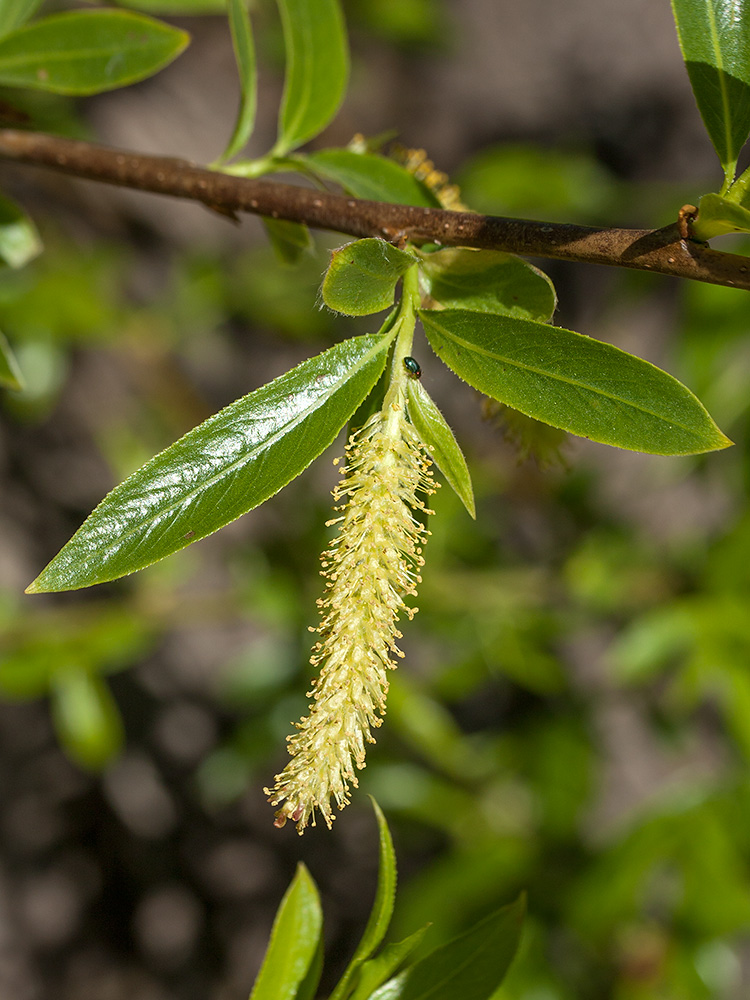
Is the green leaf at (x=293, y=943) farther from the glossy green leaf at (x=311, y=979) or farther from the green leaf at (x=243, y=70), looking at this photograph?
the green leaf at (x=243, y=70)

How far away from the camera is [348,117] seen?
124 inches

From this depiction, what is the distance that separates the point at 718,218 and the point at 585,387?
0.51 feet

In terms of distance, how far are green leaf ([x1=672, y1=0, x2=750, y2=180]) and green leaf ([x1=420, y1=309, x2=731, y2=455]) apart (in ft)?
0.63

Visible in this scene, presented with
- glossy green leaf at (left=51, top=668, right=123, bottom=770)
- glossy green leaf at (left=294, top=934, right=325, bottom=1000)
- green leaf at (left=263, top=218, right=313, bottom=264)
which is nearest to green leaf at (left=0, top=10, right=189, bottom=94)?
green leaf at (left=263, top=218, right=313, bottom=264)

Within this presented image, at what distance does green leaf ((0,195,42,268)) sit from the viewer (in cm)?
104

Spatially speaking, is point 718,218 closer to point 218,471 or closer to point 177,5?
point 218,471

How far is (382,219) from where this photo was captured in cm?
75

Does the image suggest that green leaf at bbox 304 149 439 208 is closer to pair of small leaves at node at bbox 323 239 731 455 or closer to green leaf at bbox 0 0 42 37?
pair of small leaves at node at bbox 323 239 731 455

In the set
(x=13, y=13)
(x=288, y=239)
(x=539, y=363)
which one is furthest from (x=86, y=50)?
(x=539, y=363)

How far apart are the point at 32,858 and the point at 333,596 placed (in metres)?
2.54

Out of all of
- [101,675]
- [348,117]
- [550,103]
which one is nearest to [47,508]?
[101,675]

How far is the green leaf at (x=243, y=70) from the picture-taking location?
93 cm

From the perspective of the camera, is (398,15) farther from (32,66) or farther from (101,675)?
(101,675)

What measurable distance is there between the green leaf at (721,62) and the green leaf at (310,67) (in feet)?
1.43
